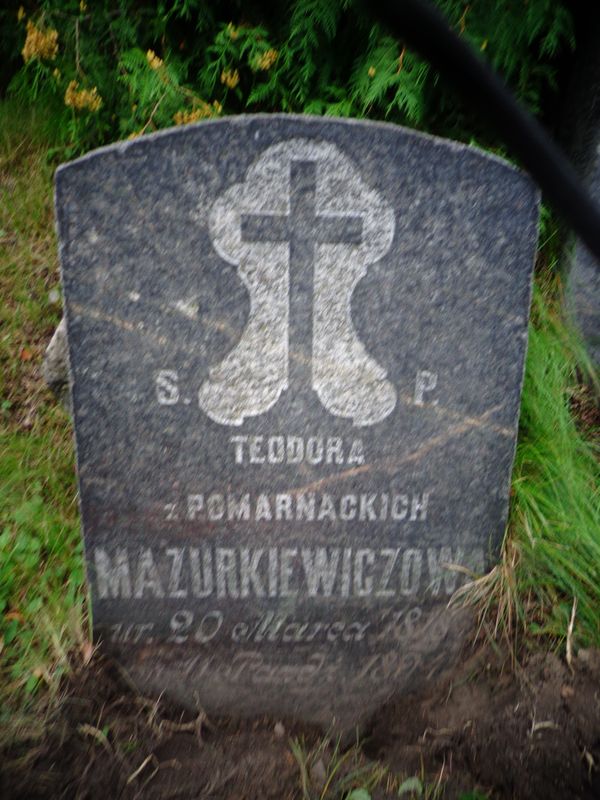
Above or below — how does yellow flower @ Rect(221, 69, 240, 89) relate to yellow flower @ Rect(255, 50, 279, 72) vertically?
below

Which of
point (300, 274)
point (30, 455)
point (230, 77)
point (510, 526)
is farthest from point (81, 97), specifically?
Result: point (510, 526)

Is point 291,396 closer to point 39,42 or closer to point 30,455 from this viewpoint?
point 30,455

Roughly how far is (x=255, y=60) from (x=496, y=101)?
6.40 feet

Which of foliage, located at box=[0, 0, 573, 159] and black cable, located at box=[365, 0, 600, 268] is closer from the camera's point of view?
black cable, located at box=[365, 0, 600, 268]

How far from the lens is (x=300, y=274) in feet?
4.74

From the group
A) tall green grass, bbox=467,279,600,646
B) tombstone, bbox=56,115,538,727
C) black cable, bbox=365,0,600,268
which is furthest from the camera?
tall green grass, bbox=467,279,600,646

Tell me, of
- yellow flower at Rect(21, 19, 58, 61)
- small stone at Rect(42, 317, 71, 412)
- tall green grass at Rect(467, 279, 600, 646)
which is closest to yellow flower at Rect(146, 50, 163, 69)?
yellow flower at Rect(21, 19, 58, 61)

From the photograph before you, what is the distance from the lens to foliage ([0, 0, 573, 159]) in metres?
2.16

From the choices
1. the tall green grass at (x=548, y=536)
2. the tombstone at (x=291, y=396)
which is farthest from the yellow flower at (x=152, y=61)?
the tall green grass at (x=548, y=536)

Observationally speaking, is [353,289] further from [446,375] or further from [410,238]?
[446,375]

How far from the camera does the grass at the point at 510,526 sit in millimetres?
1660

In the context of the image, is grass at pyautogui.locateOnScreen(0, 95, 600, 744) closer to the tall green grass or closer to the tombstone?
the tall green grass

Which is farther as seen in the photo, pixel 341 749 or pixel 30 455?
pixel 30 455

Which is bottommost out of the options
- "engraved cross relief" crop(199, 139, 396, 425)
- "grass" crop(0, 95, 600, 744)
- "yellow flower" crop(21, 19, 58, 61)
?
"grass" crop(0, 95, 600, 744)
